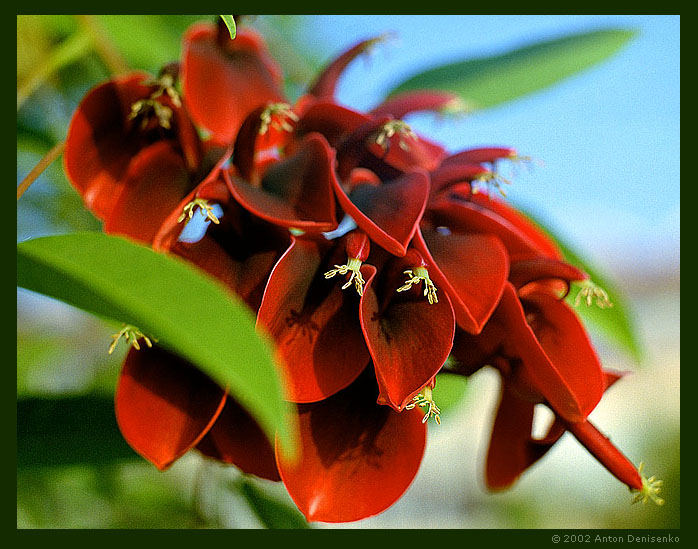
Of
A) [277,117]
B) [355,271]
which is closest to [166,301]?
[355,271]

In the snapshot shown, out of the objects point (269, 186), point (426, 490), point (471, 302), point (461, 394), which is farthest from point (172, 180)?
point (426, 490)

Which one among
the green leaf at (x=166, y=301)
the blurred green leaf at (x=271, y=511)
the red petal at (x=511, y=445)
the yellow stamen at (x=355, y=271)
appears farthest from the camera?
the blurred green leaf at (x=271, y=511)

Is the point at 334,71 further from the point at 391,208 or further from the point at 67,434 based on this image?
the point at 67,434

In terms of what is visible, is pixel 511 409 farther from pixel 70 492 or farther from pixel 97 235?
pixel 70 492

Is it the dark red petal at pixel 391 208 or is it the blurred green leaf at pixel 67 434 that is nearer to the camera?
the dark red petal at pixel 391 208

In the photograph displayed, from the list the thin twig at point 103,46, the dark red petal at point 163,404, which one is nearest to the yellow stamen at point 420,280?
the dark red petal at point 163,404

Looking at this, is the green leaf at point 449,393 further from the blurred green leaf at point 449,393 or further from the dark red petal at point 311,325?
the dark red petal at point 311,325
